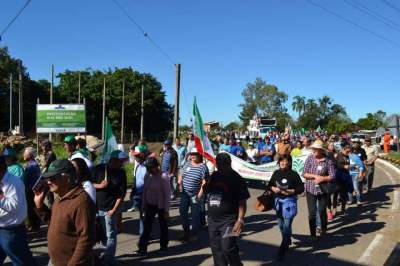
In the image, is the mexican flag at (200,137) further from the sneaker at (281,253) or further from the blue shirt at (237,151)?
the blue shirt at (237,151)

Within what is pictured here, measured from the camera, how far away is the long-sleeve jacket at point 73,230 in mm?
3574

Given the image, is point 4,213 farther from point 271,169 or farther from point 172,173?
point 271,169

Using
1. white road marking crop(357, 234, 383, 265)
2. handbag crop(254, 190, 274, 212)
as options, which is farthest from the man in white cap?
white road marking crop(357, 234, 383, 265)

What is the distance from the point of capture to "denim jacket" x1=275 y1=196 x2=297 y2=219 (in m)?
7.21

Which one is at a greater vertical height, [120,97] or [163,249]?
[120,97]

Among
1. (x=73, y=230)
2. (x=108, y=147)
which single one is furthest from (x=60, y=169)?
(x=108, y=147)

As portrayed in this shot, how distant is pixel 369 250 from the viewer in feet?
25.6

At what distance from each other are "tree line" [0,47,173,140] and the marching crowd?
44856mm

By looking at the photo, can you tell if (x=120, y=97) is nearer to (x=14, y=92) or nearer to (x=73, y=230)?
(x=14, y=92)

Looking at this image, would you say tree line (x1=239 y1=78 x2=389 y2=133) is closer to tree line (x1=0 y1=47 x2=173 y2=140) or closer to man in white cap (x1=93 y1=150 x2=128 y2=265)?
tree line (x1=0 y1=47 x2=173 y2=140)

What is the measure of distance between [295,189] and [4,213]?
4.29m

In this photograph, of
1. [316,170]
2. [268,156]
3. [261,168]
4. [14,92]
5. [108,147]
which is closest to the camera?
[108,147]

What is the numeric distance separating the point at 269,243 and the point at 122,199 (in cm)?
303

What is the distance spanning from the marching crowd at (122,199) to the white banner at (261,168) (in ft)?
9.17
